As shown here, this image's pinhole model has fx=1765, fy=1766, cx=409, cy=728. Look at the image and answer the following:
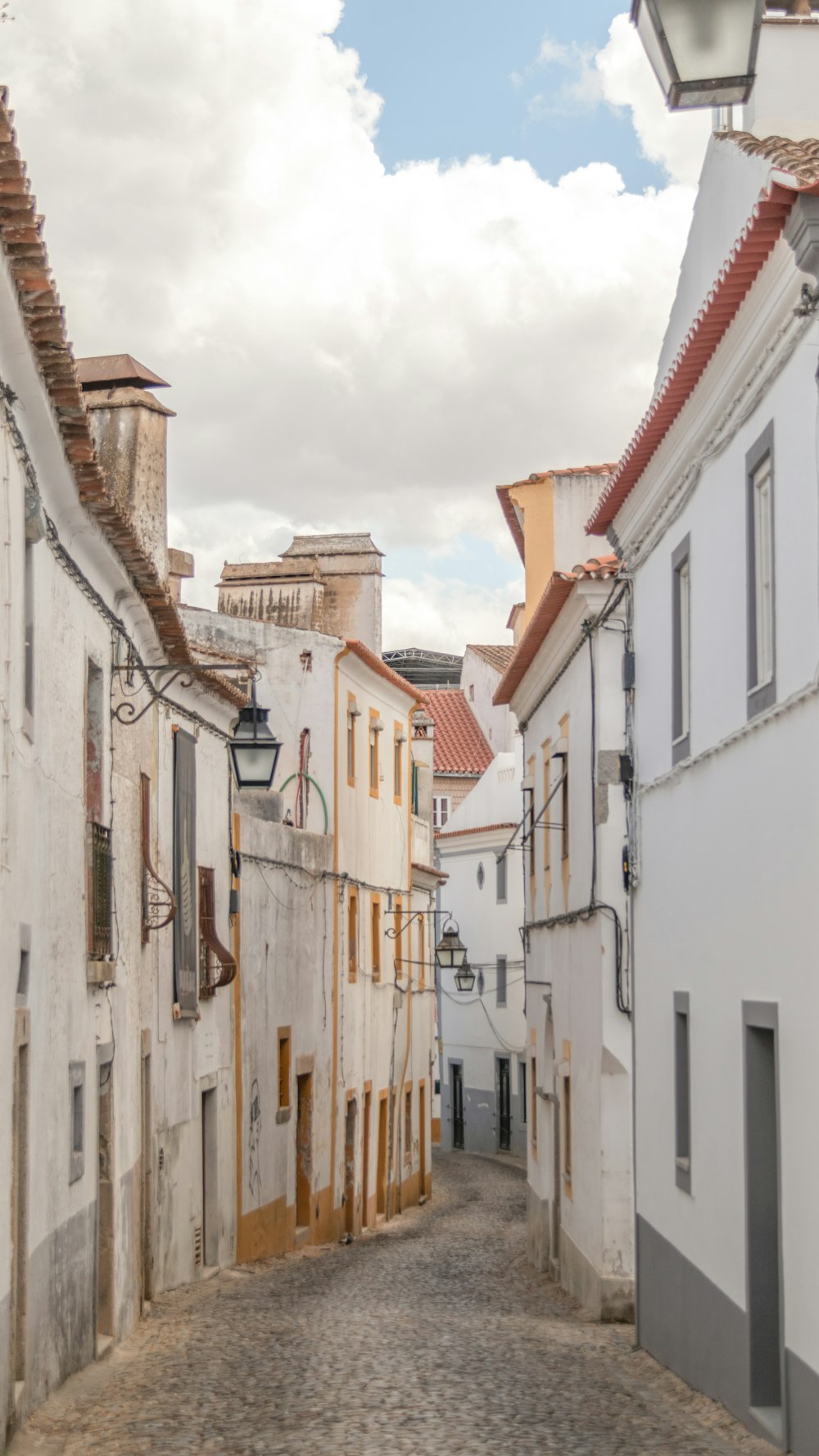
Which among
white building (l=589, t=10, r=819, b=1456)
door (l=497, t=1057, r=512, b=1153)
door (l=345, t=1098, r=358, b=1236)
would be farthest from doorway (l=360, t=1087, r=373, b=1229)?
white building (l=589, t=10, r=819, b=1456)

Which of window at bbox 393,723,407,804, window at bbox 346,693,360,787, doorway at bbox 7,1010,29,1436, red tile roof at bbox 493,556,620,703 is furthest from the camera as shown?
window at bbox 393,723,407,804

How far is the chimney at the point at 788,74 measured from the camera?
9938 millimetres

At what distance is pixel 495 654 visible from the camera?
173 feet

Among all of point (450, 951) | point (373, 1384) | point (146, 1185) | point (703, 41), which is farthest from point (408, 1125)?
point (703, 41)

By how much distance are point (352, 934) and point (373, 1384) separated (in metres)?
18.4

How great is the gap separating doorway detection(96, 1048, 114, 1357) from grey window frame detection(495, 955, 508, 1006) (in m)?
29.6

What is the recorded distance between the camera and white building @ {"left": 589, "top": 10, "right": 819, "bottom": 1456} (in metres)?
8.02

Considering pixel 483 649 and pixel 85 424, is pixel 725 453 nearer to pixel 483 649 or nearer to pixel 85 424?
pixel 85 424

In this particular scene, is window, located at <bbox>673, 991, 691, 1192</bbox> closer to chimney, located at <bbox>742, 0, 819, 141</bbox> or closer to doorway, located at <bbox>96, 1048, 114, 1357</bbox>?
doorway, located at <bbox>96, 1048, 114, 1357</bbox>

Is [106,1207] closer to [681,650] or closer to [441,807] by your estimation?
[681,650]

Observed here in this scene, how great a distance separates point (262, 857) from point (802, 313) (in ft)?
49.6

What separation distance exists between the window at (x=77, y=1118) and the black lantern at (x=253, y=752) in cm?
672

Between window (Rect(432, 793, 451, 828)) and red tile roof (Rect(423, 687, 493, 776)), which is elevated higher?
red tile roof (Rect(423, 687, 493, 776))

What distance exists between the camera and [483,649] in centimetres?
5297
